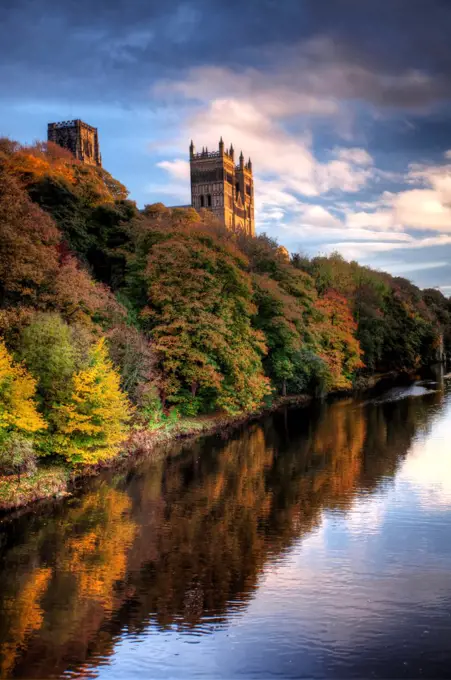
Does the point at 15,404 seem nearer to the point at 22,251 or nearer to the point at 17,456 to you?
the point at 17,456

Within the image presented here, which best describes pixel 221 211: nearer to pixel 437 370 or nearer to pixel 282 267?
pixel 437 370

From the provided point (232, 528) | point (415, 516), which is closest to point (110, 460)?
point (232, 528)

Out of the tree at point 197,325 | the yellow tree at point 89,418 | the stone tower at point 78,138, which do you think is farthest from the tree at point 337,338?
the stone tower at point 78,138

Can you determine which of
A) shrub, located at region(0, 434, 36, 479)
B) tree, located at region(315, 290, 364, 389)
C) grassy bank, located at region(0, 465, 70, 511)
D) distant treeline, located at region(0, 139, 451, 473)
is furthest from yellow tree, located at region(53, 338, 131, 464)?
tree, located at region(315, 290, 364, 389)

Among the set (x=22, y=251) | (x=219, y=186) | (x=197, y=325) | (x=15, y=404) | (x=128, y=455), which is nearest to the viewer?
(x=15, y=404)

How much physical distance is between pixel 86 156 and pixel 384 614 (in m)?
109

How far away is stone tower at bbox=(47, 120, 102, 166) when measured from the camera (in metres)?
114

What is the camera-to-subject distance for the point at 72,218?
48.6m

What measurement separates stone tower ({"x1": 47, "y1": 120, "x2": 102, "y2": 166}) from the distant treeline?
5146cm

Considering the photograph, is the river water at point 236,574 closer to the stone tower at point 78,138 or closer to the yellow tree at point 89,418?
the yellow tree at point 89,418

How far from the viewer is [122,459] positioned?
109ft

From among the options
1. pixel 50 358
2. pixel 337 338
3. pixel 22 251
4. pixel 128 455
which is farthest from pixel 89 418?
pixel 337 338

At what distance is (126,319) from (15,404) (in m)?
15.8

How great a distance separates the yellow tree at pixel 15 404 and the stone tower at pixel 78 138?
9316 cm
